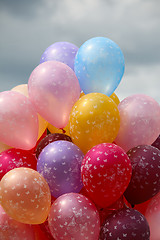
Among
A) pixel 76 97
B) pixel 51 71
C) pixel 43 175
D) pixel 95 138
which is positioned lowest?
pixel 43 175

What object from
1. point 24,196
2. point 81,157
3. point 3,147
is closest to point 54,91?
point 81,157

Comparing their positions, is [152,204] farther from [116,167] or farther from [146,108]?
[146,108]

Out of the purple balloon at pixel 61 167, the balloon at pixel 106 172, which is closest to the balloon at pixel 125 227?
the balloon at pixel 106 172

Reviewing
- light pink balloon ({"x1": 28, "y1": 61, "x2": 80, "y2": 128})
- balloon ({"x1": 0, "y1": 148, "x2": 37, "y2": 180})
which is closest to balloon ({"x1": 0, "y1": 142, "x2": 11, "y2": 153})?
balloon ({"x1": 0, "y1": 148, "x2": 37, "y2": 180})

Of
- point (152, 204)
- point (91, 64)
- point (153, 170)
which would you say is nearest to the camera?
point (153, 170)

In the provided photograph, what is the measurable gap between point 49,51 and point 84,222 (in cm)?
162

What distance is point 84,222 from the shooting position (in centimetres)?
233

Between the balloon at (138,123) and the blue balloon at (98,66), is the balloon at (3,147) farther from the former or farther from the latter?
the balloon at (138,123)

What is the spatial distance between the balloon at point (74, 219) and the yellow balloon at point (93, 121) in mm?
445

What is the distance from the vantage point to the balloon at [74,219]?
2.33 metres

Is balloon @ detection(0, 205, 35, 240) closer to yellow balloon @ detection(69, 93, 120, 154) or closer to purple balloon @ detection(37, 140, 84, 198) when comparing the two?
purple balloon @ detection(37, 140, 84, 198)

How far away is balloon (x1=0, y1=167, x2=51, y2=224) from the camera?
7.57 ft

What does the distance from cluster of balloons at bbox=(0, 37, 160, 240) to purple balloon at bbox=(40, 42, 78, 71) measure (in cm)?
15

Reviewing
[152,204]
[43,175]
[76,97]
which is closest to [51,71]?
[76,97]
